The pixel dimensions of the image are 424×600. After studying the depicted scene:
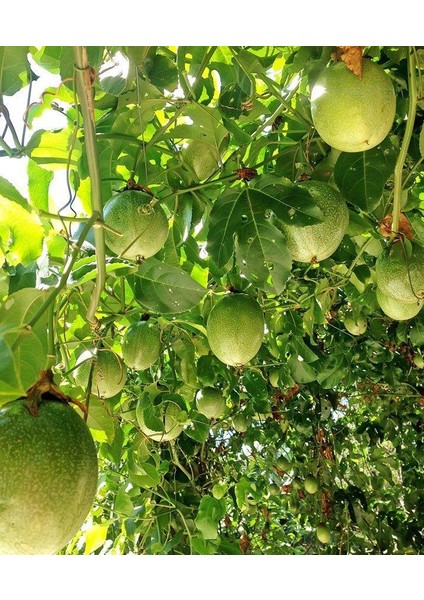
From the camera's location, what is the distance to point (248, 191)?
1.59 metres

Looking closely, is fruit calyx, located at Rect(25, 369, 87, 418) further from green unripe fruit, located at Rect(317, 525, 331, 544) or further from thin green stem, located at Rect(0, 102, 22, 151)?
green unripe fruit, located at Rect(317, 525, 331, 544)

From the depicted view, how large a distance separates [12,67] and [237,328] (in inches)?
34.3

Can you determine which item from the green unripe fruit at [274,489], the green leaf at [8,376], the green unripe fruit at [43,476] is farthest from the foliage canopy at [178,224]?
the green unripe fruit at [274,489]

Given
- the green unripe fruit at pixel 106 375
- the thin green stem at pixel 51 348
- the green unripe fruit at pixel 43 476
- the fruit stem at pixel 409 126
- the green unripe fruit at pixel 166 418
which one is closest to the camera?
the green unripe fruit at pixel 43 476

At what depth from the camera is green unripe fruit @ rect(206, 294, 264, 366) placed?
1.74 metres

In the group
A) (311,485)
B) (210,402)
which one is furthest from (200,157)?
(311,485)

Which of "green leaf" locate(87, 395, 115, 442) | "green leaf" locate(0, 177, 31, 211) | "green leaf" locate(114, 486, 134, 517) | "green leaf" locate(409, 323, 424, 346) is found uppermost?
"green leaf" locate(0, 177, 31, 211)

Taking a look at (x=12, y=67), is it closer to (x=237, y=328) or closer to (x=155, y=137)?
(x=155, y=137)

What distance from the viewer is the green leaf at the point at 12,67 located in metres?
1.44

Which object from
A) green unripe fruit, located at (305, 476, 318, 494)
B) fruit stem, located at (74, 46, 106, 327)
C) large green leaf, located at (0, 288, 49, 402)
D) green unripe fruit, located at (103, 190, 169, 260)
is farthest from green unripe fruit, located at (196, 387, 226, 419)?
green unripe fruit, located at (305, 476, 318, 494)

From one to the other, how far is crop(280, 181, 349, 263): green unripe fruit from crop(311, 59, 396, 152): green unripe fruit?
215 mm

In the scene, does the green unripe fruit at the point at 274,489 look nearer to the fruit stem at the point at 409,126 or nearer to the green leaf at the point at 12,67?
the fruit stem at the point at 409,126
